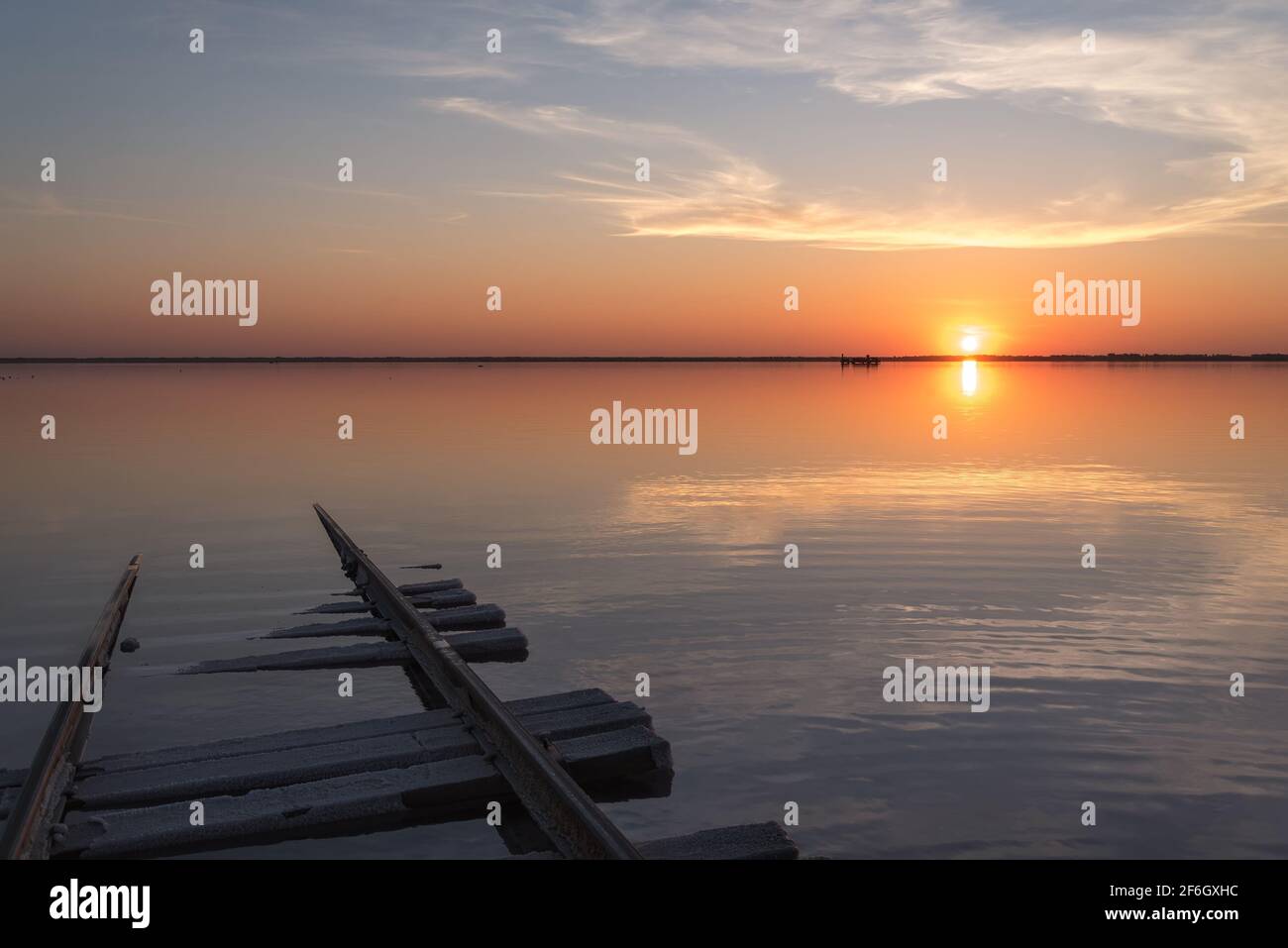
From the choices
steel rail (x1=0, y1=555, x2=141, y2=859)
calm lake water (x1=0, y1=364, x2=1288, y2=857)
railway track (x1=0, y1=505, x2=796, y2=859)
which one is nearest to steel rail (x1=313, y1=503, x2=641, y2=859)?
railway track (x1=0, y1=505, x2=796, y2=859)

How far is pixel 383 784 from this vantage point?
282 inches

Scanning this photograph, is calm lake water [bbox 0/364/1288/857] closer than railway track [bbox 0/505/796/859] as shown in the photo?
No

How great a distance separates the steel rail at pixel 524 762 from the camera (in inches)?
231

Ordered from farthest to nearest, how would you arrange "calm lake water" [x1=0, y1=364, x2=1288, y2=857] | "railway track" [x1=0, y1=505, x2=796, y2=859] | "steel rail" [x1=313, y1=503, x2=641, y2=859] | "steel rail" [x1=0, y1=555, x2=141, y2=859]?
"calm lake water" [x1=0, y1=364, x2=1288, y2=857]
"railway track" [x1=0, y1=505, x2=796, y2=859]
"steel rail" [x1=0, y1=555, x2=141, y2=859]
"steel rail" [x1=313, y1=503, x2=641, y2=859]

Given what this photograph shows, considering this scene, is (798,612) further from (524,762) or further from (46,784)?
(46,784)

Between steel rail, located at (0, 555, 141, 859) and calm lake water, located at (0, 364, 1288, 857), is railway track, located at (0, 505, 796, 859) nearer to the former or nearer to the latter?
steel rail, located at (0, 555, 141, 859)

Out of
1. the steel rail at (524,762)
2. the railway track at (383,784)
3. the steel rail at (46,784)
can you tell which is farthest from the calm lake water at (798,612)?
the steel rail at (46,784)

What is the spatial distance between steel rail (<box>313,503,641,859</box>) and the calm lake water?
43 centimetres

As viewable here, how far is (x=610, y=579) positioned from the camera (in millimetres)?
15695

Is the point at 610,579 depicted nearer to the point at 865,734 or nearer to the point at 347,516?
the point at 865,734

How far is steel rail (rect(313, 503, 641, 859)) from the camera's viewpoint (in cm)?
588

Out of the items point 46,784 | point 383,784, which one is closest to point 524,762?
point 383,784

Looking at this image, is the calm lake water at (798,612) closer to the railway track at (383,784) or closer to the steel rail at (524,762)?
the railway track at (383,784)
